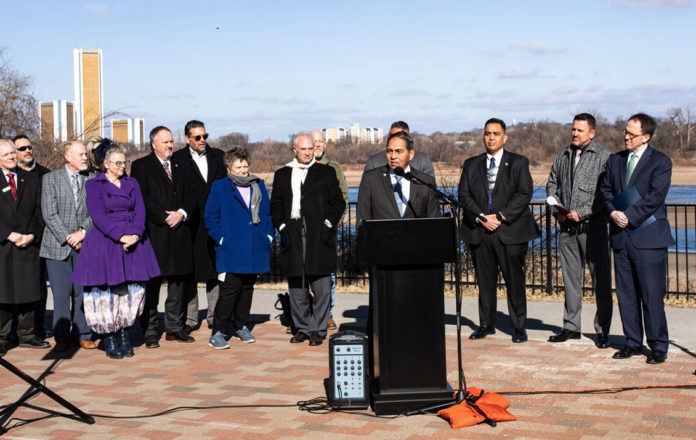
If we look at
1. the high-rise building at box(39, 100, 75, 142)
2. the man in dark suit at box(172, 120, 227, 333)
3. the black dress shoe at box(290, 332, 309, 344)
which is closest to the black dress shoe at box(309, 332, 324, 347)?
the black dress shoe at box(290, 332, 309, 344)

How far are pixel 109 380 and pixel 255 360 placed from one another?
131 centimetres

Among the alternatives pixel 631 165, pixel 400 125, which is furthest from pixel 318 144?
pixel 631 165

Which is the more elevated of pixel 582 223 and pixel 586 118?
pixel 586 118

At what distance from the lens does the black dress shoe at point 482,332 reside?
857 centimetres

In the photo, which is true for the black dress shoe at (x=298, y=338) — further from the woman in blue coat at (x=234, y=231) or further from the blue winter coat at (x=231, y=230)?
the blue winter coat at (x=231, y=230)

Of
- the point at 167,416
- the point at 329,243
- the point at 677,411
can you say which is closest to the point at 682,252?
the point at 329,243

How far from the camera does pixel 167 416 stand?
237 inches

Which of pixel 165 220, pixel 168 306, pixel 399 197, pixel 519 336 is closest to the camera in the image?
pixel 399 197

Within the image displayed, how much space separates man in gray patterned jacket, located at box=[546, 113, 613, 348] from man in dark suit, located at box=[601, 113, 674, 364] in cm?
44

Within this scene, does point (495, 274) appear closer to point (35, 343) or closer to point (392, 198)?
point (392, 198)

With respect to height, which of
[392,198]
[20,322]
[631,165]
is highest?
[631,165]

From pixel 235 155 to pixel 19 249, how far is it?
7.62 ft

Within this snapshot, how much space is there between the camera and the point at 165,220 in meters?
8.73

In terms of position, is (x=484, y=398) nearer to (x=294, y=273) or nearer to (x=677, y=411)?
(x=677, y=411)
